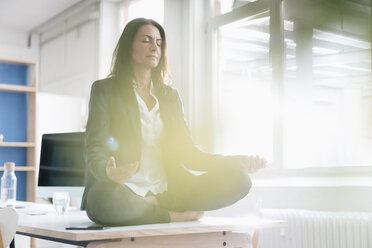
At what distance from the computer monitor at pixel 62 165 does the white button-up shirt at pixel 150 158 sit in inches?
39.0

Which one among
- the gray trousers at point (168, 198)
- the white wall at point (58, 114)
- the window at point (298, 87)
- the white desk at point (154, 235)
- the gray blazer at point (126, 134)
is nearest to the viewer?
the white desk at point (154, 235)

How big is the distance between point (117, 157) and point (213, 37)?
2378 millimetres

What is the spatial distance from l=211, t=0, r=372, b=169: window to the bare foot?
154 cm

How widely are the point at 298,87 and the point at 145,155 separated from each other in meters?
1.76

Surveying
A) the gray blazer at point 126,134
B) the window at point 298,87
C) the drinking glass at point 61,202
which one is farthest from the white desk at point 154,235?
the window at point 298,87

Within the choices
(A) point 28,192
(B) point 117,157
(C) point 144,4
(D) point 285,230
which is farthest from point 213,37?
(B) point 117,157

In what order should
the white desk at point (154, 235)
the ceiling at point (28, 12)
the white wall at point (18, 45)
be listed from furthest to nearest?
1. the white wall at point (18, 45)
2. the ceiling at point (28, 12)
3. the white desk at point (154, 235)

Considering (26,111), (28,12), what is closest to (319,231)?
(26,111)

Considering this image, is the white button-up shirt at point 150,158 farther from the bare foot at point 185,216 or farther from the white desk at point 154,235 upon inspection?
the white desk at point 154,235

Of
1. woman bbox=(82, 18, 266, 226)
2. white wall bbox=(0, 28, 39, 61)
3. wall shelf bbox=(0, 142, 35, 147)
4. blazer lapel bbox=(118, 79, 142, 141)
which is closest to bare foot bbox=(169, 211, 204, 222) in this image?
woman bbox=(82, 18, 266, 226)

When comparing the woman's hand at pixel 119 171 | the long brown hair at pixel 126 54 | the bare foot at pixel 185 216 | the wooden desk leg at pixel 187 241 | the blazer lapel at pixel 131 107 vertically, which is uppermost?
the long brown hair at pixel 126 54

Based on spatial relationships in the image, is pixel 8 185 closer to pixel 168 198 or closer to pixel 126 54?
pixel 126 54

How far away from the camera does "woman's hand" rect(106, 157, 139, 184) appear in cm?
140

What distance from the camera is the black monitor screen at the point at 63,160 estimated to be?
281cm
